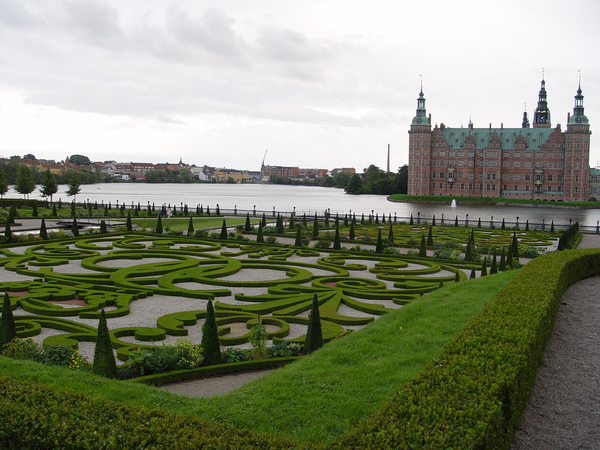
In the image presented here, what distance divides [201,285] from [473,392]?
1311 centimetres

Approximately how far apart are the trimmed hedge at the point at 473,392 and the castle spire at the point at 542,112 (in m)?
124

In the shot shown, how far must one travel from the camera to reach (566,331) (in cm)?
1070

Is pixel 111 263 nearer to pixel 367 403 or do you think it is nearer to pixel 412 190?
pixel 367 403

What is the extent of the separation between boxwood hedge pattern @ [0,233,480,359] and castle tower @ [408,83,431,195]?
88465 millimetres

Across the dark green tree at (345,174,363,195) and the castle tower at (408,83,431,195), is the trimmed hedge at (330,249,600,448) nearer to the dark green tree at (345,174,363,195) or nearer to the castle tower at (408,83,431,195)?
the castle tower at (408,83,431,195)

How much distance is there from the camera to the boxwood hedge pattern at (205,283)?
1302 centimetres

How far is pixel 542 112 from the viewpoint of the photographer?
122 meters

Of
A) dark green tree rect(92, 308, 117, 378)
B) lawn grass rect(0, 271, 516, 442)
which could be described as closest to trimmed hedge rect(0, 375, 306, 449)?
lawn grass rect(0, 271, 516, 442)

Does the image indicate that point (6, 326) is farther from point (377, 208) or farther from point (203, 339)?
point (377, 208)

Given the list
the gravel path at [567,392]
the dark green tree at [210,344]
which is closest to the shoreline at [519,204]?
the gravel path at [567,392]

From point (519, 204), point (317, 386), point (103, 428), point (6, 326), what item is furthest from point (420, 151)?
point (103, 428)

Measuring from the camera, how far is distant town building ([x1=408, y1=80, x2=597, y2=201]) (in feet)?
341

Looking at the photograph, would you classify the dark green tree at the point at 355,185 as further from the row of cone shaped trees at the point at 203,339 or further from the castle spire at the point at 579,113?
the row of cone shaped trees at the point at 203,339

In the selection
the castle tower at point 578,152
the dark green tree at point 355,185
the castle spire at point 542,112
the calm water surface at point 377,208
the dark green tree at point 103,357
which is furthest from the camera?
the dark green tree at point 355,185
